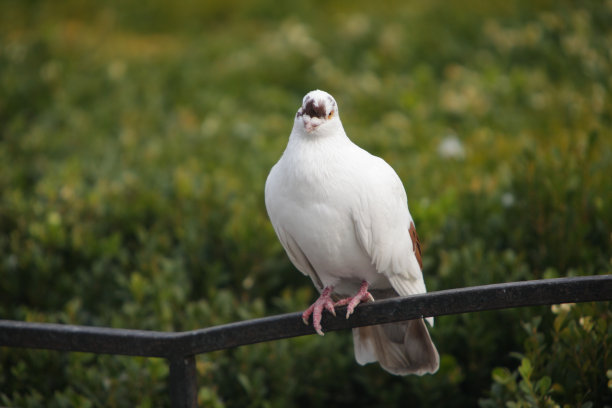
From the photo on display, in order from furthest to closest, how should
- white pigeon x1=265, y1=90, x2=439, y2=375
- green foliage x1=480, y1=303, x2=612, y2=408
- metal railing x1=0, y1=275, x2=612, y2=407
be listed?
green foliage x1=480, y1=303, x2=612, y2=408
white pigeon x1=265, y1=90, x2=439, y2=375
metal railing x1=0, y1=275, x2=612, y2=407

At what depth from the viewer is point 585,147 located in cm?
423

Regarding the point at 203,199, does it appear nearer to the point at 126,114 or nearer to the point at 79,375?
the point at 79,375

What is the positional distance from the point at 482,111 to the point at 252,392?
4.06m

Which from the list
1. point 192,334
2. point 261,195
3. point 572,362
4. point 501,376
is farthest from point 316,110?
point 261,195

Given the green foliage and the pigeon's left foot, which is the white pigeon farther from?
the green foliage

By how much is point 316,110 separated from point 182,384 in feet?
3.68

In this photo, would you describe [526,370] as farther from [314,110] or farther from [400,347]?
[314,110]

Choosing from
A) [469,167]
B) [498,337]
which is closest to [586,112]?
[469,167]

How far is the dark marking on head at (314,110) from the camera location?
98.3 inches

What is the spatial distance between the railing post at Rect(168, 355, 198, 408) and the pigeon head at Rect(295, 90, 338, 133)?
97cm

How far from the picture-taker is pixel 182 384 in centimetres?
243

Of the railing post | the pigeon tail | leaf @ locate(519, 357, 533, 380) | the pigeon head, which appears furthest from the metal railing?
the pigeon head

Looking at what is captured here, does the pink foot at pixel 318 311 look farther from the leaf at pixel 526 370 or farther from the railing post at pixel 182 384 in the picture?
the leaf at pixel 526 370

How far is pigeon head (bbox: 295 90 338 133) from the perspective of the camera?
2.49 m
